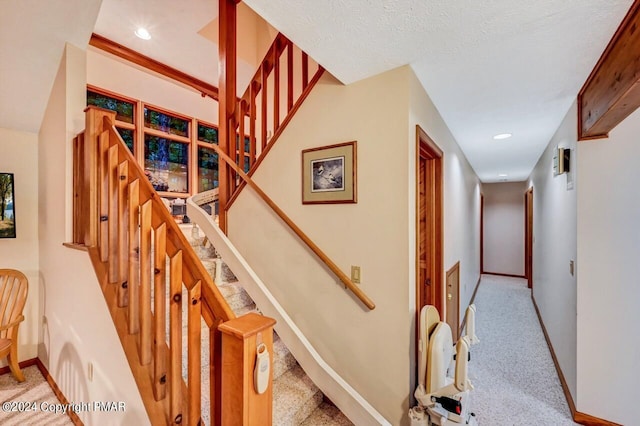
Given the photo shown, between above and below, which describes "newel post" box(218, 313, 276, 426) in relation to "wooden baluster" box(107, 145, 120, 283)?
below

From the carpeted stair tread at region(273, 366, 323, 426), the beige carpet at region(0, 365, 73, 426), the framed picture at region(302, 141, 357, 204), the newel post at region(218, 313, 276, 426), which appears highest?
the framed picture at region(302, 141, 357, 204)

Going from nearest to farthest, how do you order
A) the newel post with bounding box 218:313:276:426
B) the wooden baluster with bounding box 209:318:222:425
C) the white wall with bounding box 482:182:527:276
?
the newel post with bounding box 218:313:276:426 < the wooden baluster with bounding box 209:318:222:425 < the white wall with bounding box 482:182:527:276

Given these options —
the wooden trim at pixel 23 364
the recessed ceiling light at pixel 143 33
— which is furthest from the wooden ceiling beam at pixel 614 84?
the wooden trim at pixel 23 364

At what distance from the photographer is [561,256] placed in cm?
258

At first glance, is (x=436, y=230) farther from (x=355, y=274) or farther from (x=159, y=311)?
(x=159, y=311)

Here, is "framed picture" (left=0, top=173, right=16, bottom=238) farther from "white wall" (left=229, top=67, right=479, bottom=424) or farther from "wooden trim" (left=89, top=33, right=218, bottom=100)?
"white wall" (left=229, top=67, right=479, bottom=424)

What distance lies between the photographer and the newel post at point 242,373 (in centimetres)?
87

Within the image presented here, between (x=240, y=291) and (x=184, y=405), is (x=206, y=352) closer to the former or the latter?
(x=240, y=291)

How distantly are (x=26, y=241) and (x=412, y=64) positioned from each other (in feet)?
12.6

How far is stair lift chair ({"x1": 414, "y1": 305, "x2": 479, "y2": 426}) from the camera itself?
1.61 meters

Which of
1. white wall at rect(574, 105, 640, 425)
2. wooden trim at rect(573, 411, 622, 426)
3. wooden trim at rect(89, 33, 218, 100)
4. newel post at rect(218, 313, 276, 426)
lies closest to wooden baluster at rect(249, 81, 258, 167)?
newel post at rect(218, 313, 276, 426)

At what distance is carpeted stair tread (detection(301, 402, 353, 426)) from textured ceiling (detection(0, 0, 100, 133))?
10.1 ft

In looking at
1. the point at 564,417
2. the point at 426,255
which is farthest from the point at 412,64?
the point at 564,417

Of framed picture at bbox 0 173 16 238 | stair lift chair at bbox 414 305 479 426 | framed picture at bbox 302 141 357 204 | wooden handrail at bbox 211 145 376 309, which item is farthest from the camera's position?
framed picture at bbox 0 173 16 238
